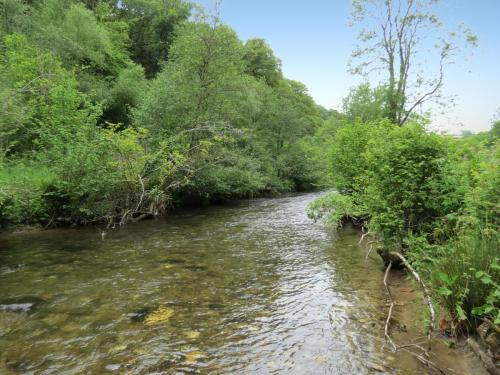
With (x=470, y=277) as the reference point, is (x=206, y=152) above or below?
above

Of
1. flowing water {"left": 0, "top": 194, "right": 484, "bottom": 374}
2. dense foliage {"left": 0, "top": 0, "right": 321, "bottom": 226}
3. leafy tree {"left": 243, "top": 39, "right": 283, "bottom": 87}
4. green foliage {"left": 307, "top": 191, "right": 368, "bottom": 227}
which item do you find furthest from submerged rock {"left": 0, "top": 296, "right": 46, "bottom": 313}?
leafy tree {"left": 243, "top": 39, "right": 283, "bottom": 87}

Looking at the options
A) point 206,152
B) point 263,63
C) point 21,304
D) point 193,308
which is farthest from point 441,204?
point 263,63

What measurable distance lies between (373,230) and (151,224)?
39.9 ft

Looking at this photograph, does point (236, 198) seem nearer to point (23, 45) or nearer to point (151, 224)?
point (151, 224)

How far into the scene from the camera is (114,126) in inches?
1060

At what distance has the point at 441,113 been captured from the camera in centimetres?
2803

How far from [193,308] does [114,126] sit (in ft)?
75.2

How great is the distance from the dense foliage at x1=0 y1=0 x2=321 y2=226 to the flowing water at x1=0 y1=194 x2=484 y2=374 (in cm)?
369

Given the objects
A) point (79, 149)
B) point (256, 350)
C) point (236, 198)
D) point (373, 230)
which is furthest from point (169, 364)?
point (236, 198)

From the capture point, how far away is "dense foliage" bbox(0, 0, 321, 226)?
15789 millimetres

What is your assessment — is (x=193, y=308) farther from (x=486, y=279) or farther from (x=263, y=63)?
(x=263, y=63)

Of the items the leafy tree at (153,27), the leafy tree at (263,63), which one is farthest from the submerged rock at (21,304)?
the leafy tree at (263,63)

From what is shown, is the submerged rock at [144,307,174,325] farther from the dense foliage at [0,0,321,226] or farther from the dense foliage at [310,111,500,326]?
the dense foliage at [0,0,321,226]

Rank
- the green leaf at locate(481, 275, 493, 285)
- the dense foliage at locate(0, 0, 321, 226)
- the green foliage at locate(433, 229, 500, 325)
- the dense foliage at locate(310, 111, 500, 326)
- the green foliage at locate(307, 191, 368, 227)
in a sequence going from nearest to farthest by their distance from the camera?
the green leaf at locate(481, 275, 493, 285)
the green foliage at locate(433, 229, 500, 325)
the dense foliage at locate(310, 111, 500, 326)
the green foliage at locate(307, 191, 368, 227)
the dense foliage at locate(0, 0, 321, 226)
